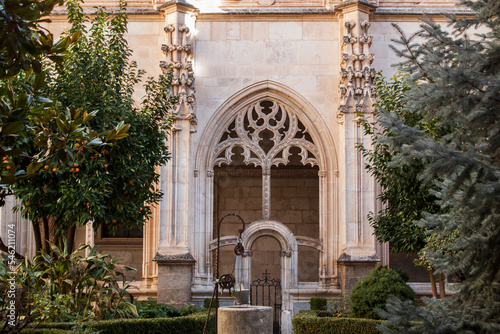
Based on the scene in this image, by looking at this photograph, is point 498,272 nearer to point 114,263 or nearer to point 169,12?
point 114,263

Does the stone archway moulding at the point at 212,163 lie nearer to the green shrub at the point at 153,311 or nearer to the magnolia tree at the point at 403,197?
the green shrub at the point at 153,311

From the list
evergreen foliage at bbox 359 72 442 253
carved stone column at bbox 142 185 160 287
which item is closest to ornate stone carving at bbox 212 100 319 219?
carved stone column at bbox 142 185 160 287

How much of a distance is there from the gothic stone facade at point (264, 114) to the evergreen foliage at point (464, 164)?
924 cm

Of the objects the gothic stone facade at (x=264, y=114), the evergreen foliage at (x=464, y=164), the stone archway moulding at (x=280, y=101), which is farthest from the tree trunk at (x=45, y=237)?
the evergreen foliage at (x=464, y=164)

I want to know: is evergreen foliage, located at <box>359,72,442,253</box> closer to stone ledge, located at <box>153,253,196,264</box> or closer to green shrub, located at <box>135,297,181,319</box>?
green shrub, located at <box>135,297,181,319</box>

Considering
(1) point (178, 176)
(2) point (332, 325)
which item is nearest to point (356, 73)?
(1) point (178, 176)

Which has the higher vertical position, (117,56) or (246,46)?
(246,46)

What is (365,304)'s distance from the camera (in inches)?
485

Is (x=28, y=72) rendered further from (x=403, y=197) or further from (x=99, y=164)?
(x=403, y=197)

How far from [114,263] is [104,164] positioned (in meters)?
2.04

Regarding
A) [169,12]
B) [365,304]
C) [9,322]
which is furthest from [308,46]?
[9,322]

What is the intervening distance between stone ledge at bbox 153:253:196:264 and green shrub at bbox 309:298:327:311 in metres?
2.74

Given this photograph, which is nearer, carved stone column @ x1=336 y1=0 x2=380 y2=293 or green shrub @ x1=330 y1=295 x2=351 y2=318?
green shrub @ x1=330 y1=295 x2=351 y2=318

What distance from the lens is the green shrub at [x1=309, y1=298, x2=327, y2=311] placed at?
1500 centimetres
